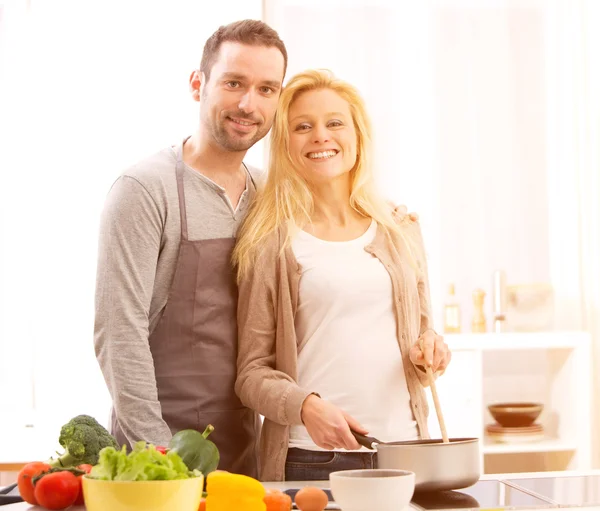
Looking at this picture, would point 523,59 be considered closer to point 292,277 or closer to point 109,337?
point 292,277

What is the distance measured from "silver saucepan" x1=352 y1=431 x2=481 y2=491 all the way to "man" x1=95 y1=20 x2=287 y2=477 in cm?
77

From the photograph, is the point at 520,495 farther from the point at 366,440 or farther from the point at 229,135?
the point at 229,135

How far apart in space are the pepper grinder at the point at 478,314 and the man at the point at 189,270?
184cm

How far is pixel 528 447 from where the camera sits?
153 inches

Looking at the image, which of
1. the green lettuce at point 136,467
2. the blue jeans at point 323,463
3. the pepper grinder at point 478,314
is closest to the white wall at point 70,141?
the pepper grinder at point 478,314

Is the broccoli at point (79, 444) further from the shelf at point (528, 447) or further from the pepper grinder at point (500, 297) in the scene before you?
the pepper grinder at point (500, 297)

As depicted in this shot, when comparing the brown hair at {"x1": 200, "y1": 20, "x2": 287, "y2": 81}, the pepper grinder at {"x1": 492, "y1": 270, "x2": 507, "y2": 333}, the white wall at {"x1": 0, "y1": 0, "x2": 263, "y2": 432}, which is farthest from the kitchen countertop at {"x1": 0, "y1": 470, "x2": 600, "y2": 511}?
the white wall at {"x1": 0, "y1": 0, "x2": 263, "y2": 432}

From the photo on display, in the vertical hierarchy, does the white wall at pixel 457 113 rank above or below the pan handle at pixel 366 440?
above

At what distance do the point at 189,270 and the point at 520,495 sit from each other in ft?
3.37

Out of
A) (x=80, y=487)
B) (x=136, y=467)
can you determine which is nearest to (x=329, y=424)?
(x=80, y=487)

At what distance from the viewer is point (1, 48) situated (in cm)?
413

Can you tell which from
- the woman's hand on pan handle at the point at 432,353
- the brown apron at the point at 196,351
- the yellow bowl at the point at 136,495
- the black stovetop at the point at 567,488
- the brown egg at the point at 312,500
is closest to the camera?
the yellow bowl at the point at 136,495

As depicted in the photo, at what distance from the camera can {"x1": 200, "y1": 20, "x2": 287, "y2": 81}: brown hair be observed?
94.7 inches

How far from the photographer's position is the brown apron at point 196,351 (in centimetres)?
230
